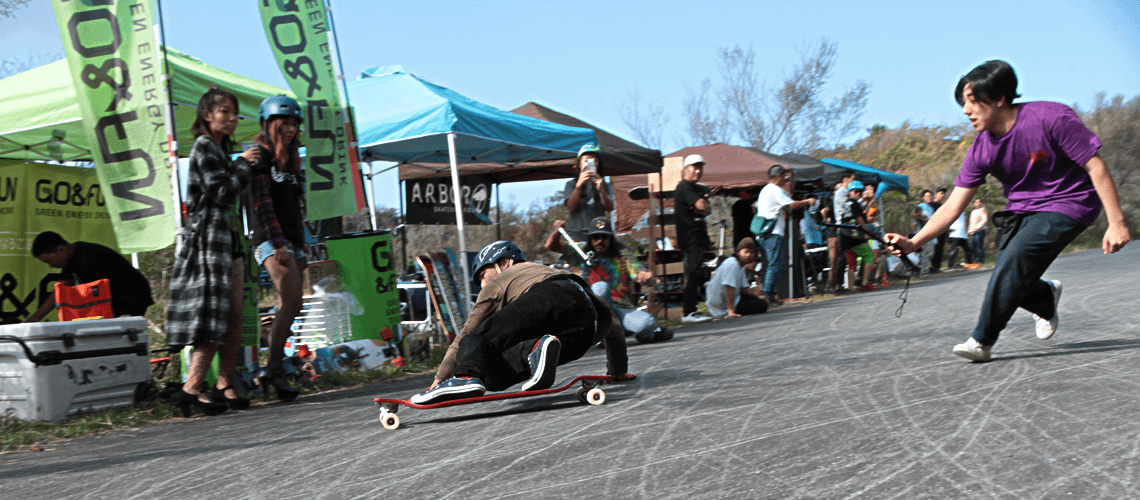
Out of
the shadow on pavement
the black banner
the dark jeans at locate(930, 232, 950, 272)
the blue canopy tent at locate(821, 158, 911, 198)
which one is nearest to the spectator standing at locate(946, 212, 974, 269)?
the dark jeans at locate(930, 232, 950, 272)

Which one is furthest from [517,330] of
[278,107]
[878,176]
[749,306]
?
[878,176]

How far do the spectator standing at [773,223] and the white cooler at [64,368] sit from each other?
864cm

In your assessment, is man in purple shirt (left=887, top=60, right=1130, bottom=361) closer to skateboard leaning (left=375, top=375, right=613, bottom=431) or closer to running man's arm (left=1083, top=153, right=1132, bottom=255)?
running man's arm (left=1083, top=153, right=1132, bottom=255)

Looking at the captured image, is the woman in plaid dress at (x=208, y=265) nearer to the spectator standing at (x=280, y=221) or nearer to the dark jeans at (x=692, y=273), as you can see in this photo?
the spectator standing at (x=280, y=221)

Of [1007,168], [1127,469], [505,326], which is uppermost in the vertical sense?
[1007,168]

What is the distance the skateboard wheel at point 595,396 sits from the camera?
4.53m

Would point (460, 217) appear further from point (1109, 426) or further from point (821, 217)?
point (821, 217)

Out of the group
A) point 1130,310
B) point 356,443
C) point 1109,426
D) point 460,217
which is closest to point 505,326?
point 356,443

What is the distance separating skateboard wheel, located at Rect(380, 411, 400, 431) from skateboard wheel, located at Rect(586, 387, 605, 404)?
1.04 m

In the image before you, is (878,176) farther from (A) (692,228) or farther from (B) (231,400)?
(B) (231,400)

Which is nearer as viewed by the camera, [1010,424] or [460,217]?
[1010,424]

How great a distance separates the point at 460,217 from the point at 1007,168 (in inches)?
204

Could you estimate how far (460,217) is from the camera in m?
8.52

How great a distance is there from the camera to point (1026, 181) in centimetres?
488
